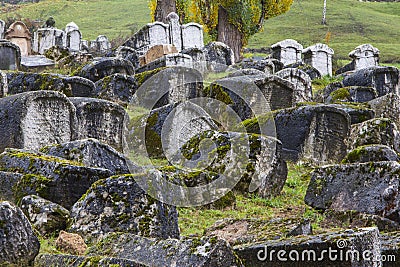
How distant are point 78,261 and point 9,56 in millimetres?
14806

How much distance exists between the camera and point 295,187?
9711 mm

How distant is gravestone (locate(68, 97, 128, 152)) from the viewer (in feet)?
36.7

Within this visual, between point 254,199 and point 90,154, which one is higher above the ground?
point 90,154

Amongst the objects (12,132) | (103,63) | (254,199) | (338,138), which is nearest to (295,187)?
(254,199)

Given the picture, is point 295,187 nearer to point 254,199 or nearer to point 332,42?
point 254,199

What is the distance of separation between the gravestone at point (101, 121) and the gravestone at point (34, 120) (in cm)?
67

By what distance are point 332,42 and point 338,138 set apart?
40903 mm

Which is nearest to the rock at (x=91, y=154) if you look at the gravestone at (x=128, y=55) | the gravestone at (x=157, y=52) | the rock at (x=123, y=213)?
the rock at (x=123, y=213)

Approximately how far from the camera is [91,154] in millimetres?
8266

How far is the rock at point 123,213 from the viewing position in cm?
636

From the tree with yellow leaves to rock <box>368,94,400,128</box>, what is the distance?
1391 centimetres

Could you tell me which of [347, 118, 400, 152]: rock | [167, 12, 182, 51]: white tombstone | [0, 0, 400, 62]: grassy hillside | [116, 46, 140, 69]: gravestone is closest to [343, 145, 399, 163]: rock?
[347, 118, 400, 152]: rock

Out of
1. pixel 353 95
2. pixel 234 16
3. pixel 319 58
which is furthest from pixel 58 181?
pixel 234 16

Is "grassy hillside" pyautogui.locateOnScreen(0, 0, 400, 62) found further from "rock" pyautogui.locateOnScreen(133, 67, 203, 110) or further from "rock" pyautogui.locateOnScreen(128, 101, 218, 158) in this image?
"rock" pyautogui.locateOnScreen(128, 101, 218, 158)
